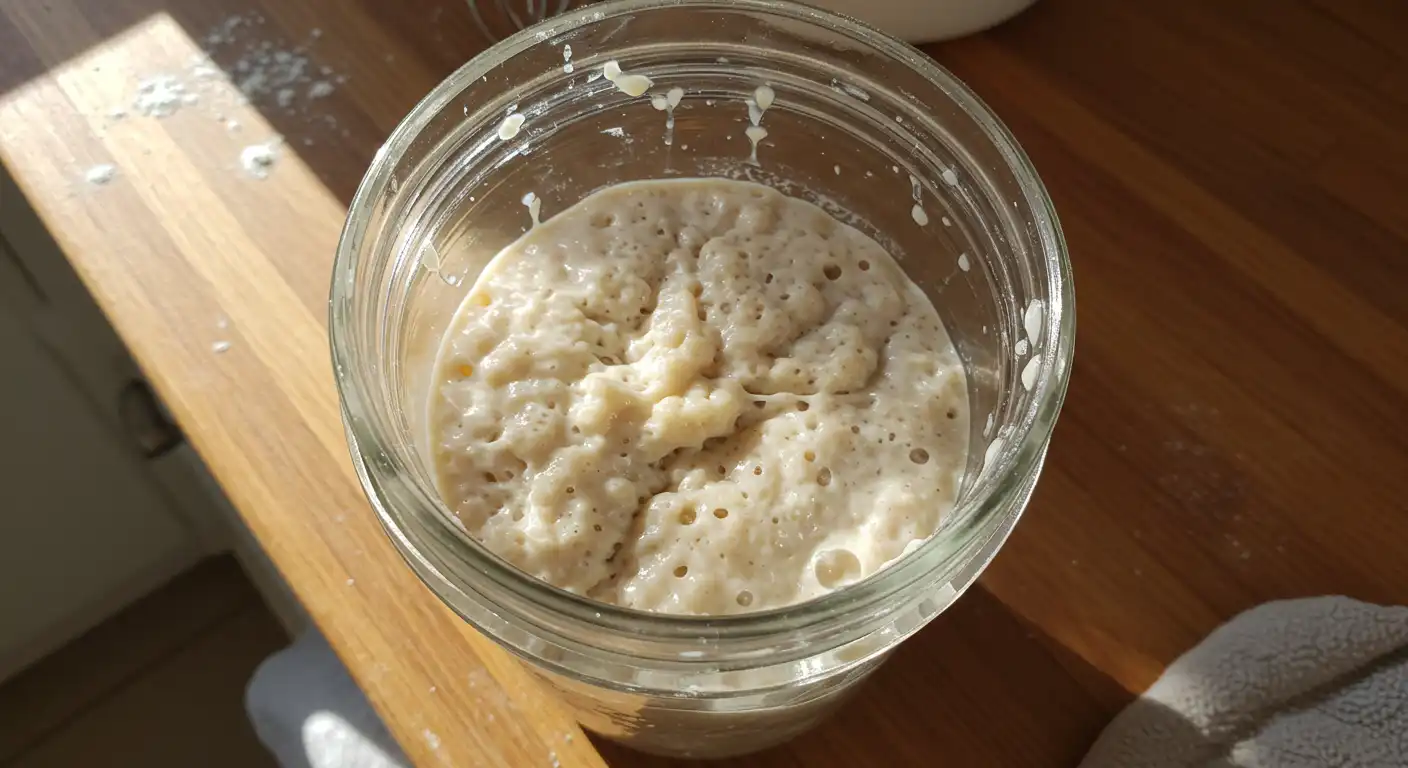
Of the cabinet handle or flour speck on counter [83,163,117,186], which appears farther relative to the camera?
the cabinet handle

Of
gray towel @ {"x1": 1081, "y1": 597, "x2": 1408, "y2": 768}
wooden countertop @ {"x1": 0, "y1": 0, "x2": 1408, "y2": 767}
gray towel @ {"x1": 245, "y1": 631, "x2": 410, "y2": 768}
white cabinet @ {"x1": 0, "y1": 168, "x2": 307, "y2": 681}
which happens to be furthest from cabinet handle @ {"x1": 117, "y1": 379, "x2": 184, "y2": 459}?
gray towel @ {"x1": 1081, "y1": 597, "x2": 1408, "y2": 768}

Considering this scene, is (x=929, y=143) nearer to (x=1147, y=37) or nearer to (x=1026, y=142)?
(x=1026, y=142)

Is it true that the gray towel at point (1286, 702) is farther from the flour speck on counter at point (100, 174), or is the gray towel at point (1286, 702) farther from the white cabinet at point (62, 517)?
the white cabinet at point (62, 517)

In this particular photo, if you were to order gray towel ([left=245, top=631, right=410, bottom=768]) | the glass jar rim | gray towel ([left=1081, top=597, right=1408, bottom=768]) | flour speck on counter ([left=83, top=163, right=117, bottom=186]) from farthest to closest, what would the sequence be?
gray towel ([left=245, top=631, right=410, bottom=768]) < flour speck on counter ([left=83, top=163, right=117, bottom=186]) < gray towel ([left=1081, top=597, right=1408, bottom=768]) < the glass jar rim

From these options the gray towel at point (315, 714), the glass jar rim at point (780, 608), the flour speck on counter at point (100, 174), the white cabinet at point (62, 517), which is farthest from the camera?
the white cabinet at point (62, 517)

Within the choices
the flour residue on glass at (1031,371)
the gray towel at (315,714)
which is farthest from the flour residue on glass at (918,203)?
the gray towel at (315,714)

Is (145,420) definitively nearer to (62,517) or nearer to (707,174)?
(62,517)

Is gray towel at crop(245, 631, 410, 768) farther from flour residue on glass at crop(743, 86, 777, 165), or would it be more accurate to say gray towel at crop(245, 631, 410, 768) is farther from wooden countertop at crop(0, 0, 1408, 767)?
flour residue on glass at crop(743, 86, 777, 165)

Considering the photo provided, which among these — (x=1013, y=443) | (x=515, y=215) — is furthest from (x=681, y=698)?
(x=515, y=215)
